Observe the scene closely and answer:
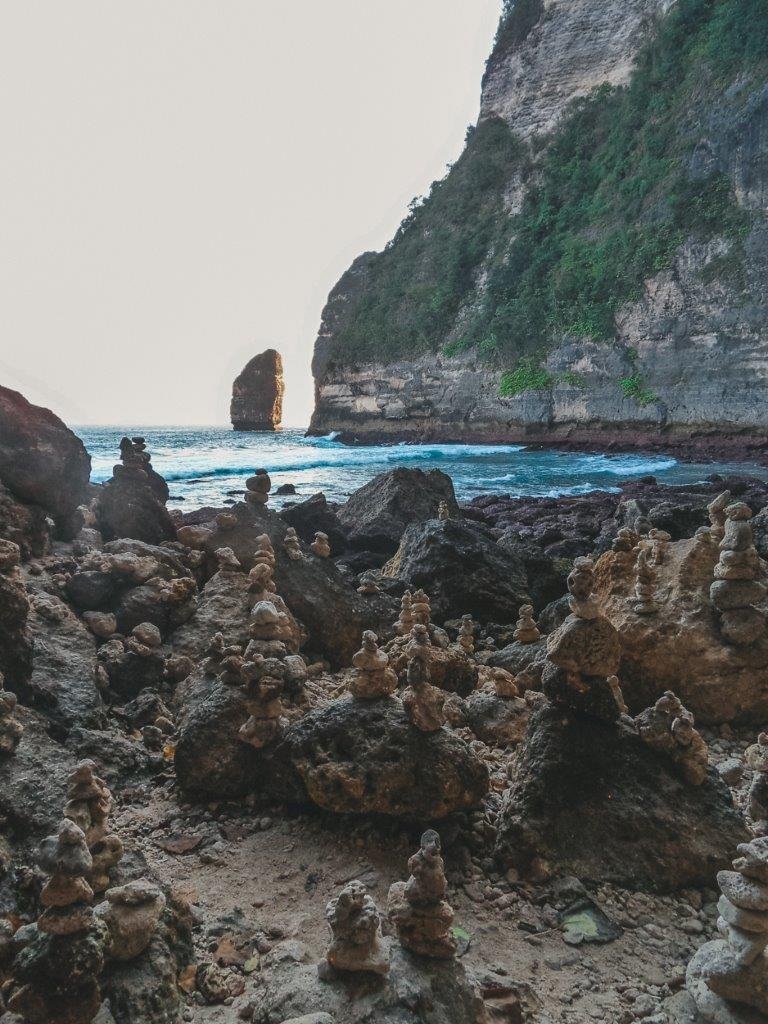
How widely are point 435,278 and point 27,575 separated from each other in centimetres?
4841

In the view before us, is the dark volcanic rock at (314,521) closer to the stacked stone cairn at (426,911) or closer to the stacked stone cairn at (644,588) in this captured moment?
the stacked stone cairn at (644,588)

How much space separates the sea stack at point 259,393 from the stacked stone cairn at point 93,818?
82387mm

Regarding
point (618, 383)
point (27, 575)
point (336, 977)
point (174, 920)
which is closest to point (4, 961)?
point (174, 920)

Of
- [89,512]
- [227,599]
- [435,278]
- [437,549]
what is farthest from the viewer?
[435,278]

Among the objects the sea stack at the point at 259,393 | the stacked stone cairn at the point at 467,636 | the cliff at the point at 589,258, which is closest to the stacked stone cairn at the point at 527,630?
the stacked stone cairn at the point at 467,636

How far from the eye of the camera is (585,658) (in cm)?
301

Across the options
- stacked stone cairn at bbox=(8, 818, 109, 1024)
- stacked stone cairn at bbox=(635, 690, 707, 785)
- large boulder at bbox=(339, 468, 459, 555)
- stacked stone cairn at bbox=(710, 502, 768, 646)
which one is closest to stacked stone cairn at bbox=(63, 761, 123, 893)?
stacked stone cairn at bbox=(8, 818, 109, 1024)

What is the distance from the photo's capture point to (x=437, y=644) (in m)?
5.12

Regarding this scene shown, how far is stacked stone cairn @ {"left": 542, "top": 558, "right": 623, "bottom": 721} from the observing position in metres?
3.02

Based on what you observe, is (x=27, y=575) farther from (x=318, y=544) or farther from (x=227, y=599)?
(x=318, y=544)

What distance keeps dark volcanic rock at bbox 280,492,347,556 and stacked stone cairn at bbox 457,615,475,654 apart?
3.44 m

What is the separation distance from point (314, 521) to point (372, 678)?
20.3 ft

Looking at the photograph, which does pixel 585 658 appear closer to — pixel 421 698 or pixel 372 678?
pixel 421 698

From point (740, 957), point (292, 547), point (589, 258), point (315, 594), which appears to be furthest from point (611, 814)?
point (589, 258)
